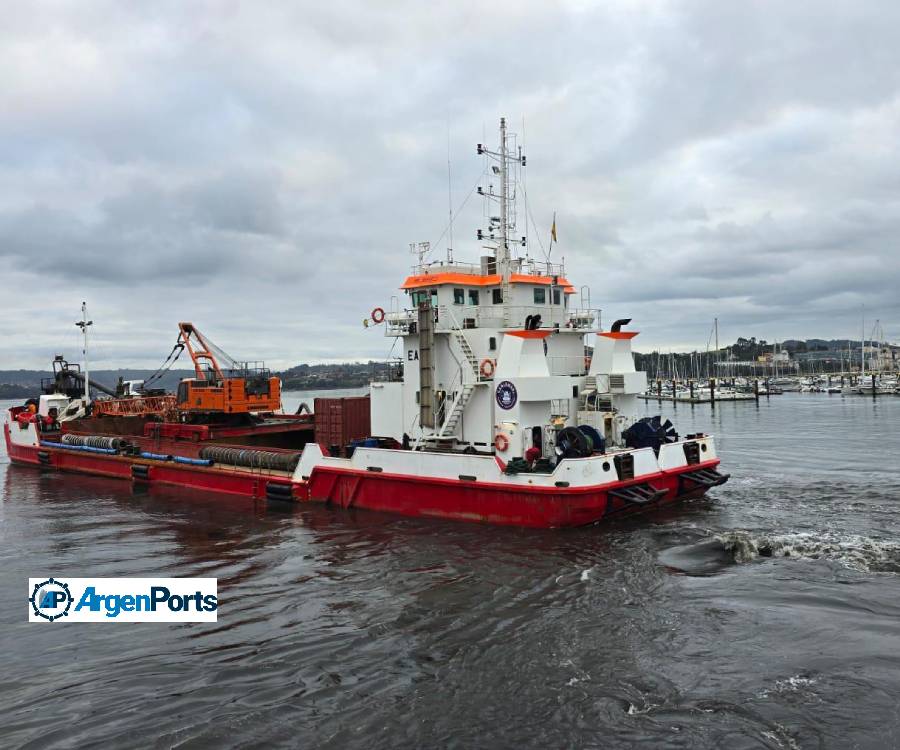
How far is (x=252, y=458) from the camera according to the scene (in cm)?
2236

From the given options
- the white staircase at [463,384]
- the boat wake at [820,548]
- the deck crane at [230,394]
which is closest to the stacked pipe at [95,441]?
the deck crane at [230,394]

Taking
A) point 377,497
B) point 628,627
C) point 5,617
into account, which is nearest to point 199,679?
point 5,617

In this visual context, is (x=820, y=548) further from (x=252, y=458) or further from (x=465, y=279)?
(x=252, y=458)

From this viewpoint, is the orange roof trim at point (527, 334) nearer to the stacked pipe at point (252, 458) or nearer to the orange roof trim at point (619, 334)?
the orange roof trim at point (619, 334)

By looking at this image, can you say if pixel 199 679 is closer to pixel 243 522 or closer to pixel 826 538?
pixel 243 522

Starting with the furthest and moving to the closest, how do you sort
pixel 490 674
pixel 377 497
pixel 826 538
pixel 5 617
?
pixel 377 497 → pixel 826 538 → pixel 5 617 → pixel 490 674

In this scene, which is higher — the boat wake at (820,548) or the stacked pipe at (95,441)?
the stacked pipe at (95,441)

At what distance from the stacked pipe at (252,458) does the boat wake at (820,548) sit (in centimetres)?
Result: 1301

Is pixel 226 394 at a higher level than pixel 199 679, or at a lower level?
higher

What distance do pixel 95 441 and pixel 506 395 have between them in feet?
71.2

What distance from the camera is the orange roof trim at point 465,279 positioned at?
19.0m

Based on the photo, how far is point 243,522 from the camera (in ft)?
62.7

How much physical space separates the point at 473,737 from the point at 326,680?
2.42 meters

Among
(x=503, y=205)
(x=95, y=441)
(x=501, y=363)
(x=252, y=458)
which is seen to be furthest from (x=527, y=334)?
(x=95, y=441)
